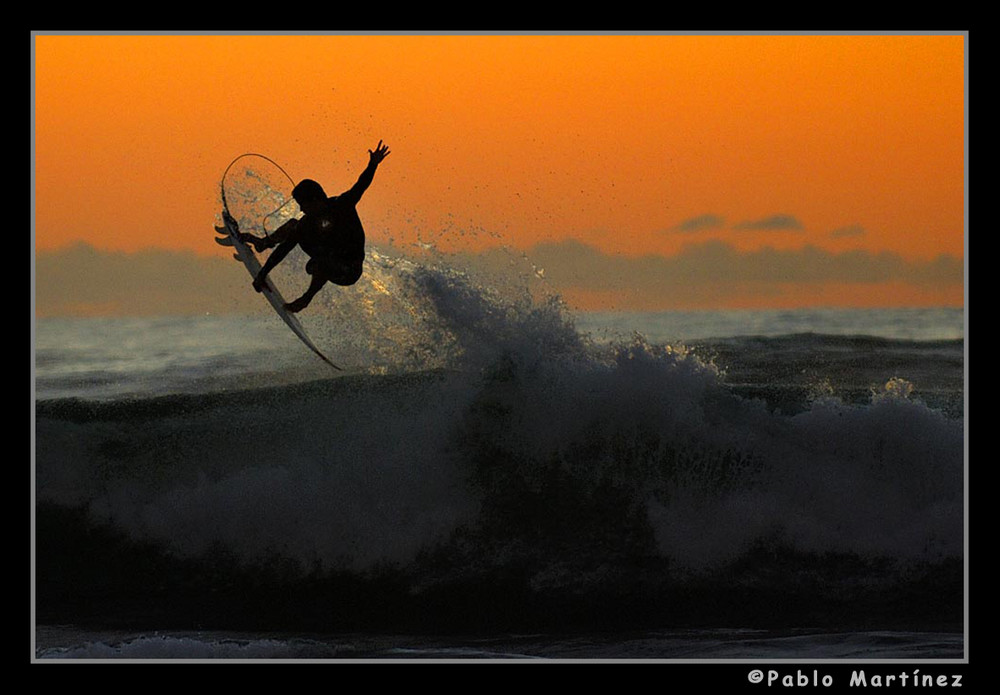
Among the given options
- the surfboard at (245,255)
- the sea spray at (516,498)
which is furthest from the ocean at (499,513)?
the surfboard at (245,255)

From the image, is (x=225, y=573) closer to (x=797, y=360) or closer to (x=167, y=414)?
(x=167, y=414)

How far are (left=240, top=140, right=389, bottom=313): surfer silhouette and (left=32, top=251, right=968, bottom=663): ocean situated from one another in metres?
1.21

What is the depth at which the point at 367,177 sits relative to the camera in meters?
8.49

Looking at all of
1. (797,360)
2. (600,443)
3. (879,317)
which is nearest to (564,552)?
(600,443)

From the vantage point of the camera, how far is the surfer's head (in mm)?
8891

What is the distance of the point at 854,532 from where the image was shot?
954 cm

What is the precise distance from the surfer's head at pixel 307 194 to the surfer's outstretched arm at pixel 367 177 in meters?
0.20

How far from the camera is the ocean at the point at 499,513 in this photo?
8.89 meters

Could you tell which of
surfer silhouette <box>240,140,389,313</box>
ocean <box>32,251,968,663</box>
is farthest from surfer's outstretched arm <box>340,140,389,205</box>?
ocean <box>32,251,968,663</box>

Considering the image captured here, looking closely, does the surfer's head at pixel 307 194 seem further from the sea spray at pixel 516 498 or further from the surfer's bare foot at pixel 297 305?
the sea spray at pixel 516 498

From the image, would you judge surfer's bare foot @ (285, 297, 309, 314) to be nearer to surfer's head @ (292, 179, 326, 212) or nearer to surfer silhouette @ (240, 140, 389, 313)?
surfer silhouette @ (240, 140, 389, 313)

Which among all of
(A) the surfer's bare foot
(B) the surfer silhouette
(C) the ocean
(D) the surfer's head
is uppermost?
(D) the surfer's head

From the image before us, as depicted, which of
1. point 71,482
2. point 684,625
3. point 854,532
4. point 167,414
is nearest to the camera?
point 684,625

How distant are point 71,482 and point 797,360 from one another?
10.2 meters
